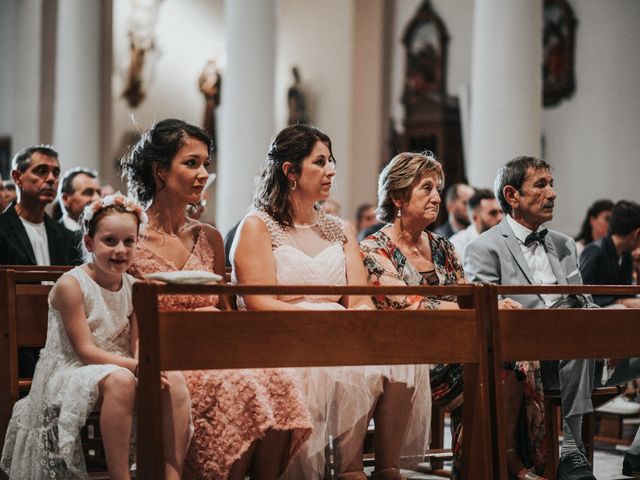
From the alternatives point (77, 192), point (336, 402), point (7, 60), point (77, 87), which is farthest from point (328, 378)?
point (7, 60)

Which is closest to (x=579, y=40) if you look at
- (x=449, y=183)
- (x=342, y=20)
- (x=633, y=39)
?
(x=633, y=39)

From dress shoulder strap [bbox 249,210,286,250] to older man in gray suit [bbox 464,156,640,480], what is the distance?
1044mm

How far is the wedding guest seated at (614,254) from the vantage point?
20.3 ft

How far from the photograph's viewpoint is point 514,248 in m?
4.83

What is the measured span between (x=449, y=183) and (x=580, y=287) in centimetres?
969

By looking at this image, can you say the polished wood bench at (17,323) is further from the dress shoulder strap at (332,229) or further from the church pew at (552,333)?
the church pew at (552,333)

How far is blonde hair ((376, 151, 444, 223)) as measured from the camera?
4594mm

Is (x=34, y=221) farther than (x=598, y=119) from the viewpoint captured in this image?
No

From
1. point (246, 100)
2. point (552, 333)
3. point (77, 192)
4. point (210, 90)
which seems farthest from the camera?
point (210, 90)

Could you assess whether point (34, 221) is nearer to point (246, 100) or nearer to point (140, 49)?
point (246, 100)

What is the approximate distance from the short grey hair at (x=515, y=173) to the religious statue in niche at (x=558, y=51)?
7.37 m

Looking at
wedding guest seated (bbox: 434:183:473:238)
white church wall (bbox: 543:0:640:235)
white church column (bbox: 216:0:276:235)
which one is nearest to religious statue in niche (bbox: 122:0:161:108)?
white church column (bbox: 216:0:276:235)

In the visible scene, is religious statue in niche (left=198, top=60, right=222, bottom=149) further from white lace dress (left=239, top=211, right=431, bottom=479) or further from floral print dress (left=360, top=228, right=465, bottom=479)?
white lace dress (left=239, top=211, right=431, bottom=479)

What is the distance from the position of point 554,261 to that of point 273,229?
1486 mm
